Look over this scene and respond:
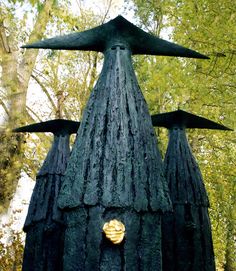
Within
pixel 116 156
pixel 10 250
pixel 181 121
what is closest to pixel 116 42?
pixel 116 156

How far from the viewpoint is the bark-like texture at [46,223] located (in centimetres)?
373

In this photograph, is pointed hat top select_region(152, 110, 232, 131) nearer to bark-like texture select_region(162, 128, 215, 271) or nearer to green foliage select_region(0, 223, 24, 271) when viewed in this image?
bark-like texture select_region(162, 128, 215, 271)

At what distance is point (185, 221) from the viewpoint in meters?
3.82

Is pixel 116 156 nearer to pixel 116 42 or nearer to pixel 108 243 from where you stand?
pixel 108 243

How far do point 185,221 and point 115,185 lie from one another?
1703 millimetres

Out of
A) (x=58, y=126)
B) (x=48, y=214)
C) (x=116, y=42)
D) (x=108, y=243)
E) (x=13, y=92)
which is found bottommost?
(x=108, y=243)

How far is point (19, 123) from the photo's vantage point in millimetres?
11227

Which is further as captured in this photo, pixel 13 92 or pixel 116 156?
pixel 13 92

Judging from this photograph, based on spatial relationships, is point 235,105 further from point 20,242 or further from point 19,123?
point 20,242

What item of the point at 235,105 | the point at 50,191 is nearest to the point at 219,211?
the point at 235,105

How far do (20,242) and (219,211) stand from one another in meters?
6.21

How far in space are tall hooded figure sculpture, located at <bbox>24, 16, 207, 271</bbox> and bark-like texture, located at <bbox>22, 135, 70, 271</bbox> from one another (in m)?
1.25

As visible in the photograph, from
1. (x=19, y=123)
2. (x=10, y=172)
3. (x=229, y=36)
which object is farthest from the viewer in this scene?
(x=19, y=123)

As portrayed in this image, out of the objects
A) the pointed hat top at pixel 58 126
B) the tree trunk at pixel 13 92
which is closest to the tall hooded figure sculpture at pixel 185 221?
the pointed hat top at pixel 58 126
